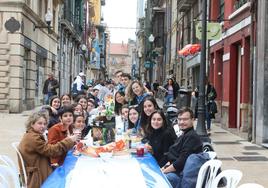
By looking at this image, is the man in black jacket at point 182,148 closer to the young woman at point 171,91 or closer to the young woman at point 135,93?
the young woman at point 135,93

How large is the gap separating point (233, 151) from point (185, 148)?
272 inches

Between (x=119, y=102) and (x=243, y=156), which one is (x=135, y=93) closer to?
(x=119, y=102)

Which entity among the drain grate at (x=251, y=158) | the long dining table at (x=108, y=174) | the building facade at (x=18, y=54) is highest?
the building facade at (x=18, y=54)

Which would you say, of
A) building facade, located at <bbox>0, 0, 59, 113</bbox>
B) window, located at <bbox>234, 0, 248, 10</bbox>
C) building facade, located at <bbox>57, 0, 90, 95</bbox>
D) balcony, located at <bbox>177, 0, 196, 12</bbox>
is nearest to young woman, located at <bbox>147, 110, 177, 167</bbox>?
window, located at <bbox>234, 0, 248, 10</bbox>

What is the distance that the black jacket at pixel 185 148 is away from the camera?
616 cm

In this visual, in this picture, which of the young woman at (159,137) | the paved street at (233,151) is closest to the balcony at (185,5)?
the paved street at (233,151)

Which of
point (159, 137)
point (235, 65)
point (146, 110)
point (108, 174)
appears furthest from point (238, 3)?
point (108, 174)

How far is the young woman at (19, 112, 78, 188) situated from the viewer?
5.83 meters

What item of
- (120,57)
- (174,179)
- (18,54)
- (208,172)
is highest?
(120,57)

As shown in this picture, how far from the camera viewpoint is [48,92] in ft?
71.1

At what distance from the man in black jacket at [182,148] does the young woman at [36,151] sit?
134cm

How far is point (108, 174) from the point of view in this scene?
4.64 metres

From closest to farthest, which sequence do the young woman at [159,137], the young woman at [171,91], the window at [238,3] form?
the young woman at [159,137], the window at [238,3], the young woman at [171,91]

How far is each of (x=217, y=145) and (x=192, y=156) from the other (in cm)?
837
